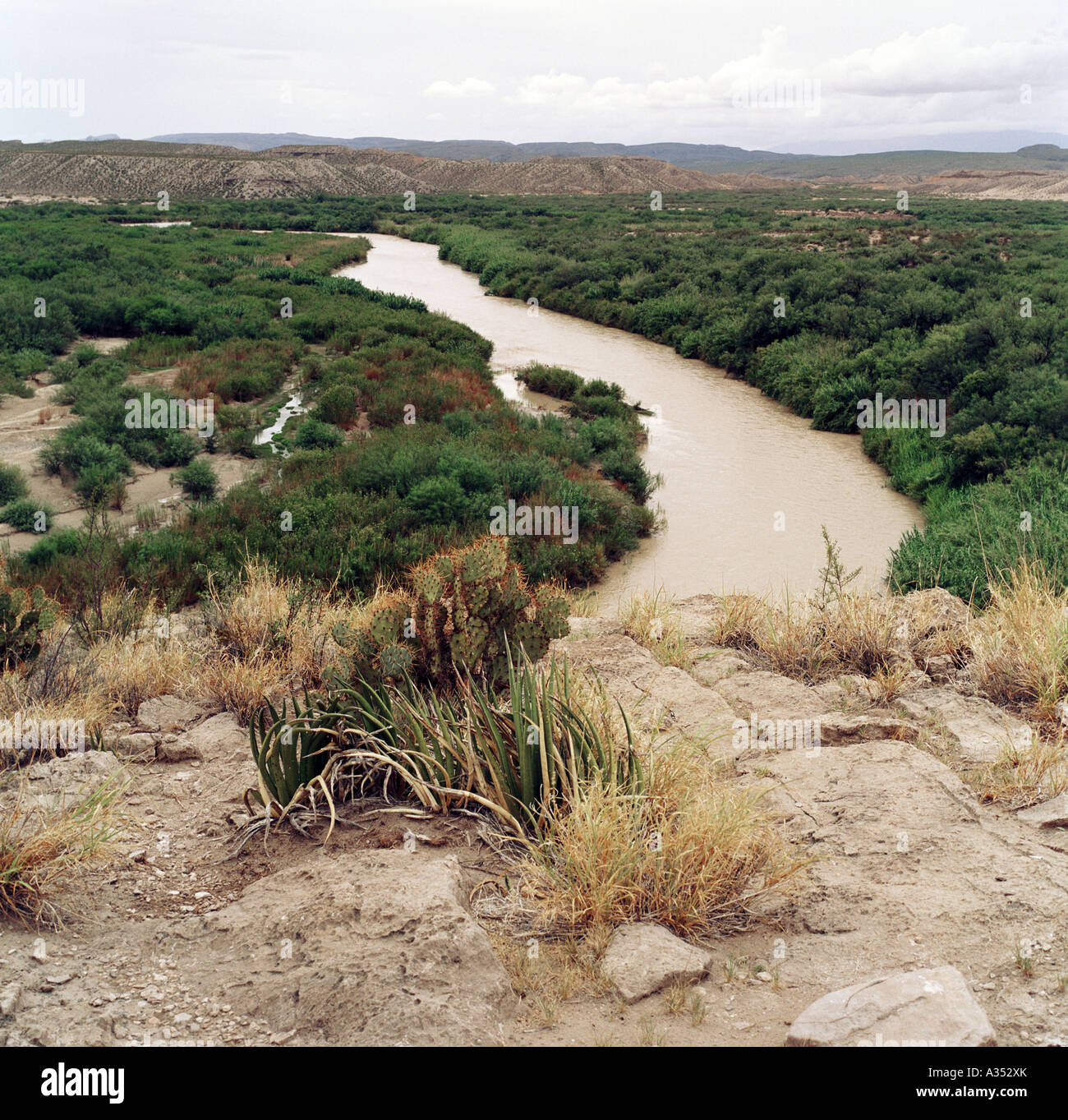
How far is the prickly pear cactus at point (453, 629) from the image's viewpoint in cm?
479

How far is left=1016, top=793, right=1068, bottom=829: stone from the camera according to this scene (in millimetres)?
3914

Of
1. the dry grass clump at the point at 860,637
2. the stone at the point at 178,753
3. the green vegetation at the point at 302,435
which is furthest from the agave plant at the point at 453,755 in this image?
the green vegetation at the point at 302,435

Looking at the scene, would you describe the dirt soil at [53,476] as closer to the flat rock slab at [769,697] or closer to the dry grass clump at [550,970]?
the flat rock slab at [769,697]

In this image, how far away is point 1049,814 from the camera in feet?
13.1

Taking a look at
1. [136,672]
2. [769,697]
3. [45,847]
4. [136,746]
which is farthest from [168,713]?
[769,697]

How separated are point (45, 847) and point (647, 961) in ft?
7.55

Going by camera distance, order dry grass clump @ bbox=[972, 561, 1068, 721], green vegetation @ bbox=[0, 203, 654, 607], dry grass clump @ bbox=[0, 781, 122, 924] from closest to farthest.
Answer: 1. dry grass clump @ bbox=[0, 781, 122, 924]
2. dry grass clump @ bbox=[972, 561, 1068, 721]
3. green vegetation @ bbox=[0, 203, 654, 607]

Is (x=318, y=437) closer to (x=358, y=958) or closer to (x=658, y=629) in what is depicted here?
(x=658, y=629)

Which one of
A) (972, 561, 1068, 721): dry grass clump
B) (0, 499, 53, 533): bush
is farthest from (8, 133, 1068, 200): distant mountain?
(972, 561, 1068, 721): dry grass clump

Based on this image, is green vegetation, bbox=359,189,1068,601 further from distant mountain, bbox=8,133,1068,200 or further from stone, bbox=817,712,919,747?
distant mountain, bbox=8,133,1068,200

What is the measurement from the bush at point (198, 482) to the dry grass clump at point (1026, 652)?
969 cm

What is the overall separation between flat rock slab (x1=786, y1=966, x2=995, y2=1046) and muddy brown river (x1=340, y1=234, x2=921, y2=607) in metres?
6.20

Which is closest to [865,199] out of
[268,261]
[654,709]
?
[268,261]
